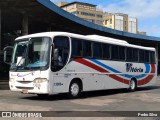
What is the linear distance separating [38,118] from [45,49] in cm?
566

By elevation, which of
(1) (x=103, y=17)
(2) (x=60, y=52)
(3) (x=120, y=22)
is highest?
(1) (x=103, y=17)

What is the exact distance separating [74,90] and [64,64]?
1.49m

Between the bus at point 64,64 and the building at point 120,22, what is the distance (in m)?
112

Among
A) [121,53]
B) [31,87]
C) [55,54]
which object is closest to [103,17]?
[121,53]

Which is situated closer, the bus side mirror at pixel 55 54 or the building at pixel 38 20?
the bus side mirror at pixel 55 54

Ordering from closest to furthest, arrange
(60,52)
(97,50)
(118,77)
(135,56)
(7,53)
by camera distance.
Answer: (60,52) → (7,53) → (97,50) → (118,77) → (135,56)

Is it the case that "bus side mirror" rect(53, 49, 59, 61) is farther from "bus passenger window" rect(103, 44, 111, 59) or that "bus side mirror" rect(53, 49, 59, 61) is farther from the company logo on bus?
the company logo on bus

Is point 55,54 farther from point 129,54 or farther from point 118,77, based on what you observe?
point 129,54

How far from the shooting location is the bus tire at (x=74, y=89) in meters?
16.7

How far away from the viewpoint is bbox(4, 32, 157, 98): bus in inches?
605

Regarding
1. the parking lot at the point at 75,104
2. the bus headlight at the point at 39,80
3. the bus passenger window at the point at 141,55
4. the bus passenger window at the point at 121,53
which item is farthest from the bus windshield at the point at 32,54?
the bus passenger window at the point at 141,55

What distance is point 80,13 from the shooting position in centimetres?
14550

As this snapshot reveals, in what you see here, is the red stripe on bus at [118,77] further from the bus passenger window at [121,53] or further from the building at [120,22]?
the building at [120,22]

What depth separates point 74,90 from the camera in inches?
666
